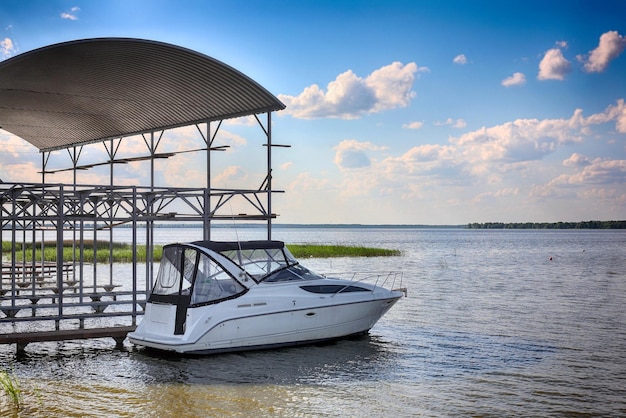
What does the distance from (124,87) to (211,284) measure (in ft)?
22.3

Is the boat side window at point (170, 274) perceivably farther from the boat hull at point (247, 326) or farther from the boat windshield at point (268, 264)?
the boat windshield at point (268, 264)

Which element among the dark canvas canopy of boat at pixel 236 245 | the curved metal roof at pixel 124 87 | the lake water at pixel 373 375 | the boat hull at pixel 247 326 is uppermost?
the curved metal roof at pixel 124 87

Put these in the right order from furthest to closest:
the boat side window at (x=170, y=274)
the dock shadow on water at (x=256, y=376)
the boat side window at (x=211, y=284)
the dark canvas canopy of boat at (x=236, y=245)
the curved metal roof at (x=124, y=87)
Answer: the curved metal roof at (x=124, y=87), the dark canvas canopy of boat at (x=236, y=245), the boat side window at (x=170, y=274), the boat side window at (x=211, y=284), the dock shadow on water at (x=256, y=376)

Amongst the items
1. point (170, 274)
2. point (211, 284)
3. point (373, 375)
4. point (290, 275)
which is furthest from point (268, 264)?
point (373, 375)

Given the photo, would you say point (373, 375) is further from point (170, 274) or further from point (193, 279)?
point (170, 274)

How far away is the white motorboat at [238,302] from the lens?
51.1ft

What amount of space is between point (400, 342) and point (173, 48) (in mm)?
9060

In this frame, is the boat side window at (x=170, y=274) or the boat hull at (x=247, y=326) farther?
the boat side window at (x=170, y=274)

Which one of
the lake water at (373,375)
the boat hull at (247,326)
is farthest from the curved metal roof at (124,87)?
the lake water at (373,375)

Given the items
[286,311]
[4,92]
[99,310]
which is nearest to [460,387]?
[286,311]

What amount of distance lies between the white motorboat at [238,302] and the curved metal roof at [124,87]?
4.25m

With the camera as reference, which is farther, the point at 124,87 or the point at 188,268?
the point at 124,87

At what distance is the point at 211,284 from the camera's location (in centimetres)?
1591

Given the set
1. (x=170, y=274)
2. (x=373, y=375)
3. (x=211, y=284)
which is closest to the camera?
(x=373, y=375)
